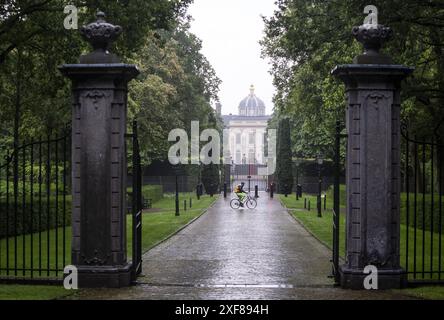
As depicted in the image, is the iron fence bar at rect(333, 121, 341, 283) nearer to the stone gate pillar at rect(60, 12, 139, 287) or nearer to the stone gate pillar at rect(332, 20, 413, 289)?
the stone gate pillar at rect(332, 20, 413, 289)

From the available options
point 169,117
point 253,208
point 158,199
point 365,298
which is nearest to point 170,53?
point 169,117

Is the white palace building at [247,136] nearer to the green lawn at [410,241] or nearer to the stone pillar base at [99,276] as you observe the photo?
the green lawn at [410,241]

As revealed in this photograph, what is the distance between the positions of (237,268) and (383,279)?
356cm

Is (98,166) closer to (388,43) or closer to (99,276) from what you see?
(99,276)

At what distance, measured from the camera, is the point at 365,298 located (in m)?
8.99

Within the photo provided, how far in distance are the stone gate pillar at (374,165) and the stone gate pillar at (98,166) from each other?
3.57 metres

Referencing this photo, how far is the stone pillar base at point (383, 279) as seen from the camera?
9703 millimetres

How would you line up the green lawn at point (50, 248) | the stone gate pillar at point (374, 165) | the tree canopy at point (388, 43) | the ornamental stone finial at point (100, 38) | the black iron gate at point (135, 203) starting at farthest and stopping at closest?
the tree canopy at point (388, 43) < the black iron gate at point (135, 203) < the ornamental stone finial at point (100, 38) < the stone gate pillar at point (374, 165) < the green lawn at point (50, 248)

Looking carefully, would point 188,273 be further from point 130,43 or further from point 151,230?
point 151,230

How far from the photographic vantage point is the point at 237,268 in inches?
492

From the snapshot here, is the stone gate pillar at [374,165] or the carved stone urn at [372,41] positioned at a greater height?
the carved stone urn at [372,41]

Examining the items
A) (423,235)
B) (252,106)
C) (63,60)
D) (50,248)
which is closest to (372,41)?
(423,235)

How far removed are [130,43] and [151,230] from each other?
7.29m

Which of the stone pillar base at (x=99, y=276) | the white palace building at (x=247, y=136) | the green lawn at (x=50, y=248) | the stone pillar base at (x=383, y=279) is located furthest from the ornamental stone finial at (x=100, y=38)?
the white palace building at (x=247, y=136)
